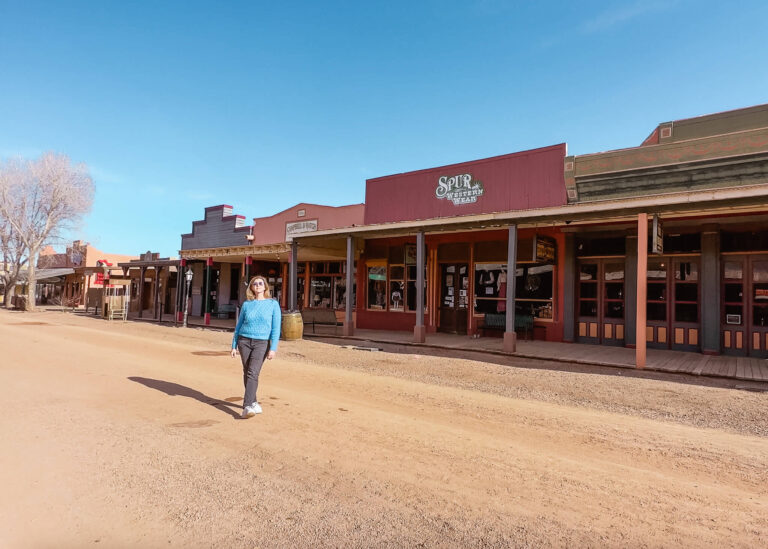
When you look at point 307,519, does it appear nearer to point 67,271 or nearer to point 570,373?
point 570,373

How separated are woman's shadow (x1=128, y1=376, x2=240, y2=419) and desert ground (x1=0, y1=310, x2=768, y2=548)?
4 cm

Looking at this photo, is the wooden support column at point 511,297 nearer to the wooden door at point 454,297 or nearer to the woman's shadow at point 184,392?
the wooden door at point 454,297

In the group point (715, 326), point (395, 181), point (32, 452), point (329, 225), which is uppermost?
point (395, 181)

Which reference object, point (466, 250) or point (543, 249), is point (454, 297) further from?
point (543, 249)

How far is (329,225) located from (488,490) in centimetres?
1746

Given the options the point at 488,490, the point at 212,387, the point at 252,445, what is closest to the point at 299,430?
the point at 252,445

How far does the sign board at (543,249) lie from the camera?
11.9 meters

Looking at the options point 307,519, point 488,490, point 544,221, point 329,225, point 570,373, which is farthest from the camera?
point 329,225

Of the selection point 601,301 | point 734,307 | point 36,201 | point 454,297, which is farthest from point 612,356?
point 36,201

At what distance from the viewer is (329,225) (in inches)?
792

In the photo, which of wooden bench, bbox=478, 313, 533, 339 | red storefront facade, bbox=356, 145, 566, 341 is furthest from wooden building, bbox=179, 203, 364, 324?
wooden bench, bbox=478, 313, 533, 339

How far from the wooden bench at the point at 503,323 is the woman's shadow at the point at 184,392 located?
8.89 m

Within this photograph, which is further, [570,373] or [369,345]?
[369,345]

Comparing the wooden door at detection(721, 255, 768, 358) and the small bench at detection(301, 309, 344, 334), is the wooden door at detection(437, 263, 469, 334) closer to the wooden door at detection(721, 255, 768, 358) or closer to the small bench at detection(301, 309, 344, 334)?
the small bench at detection(301, 309, 344, 334)
